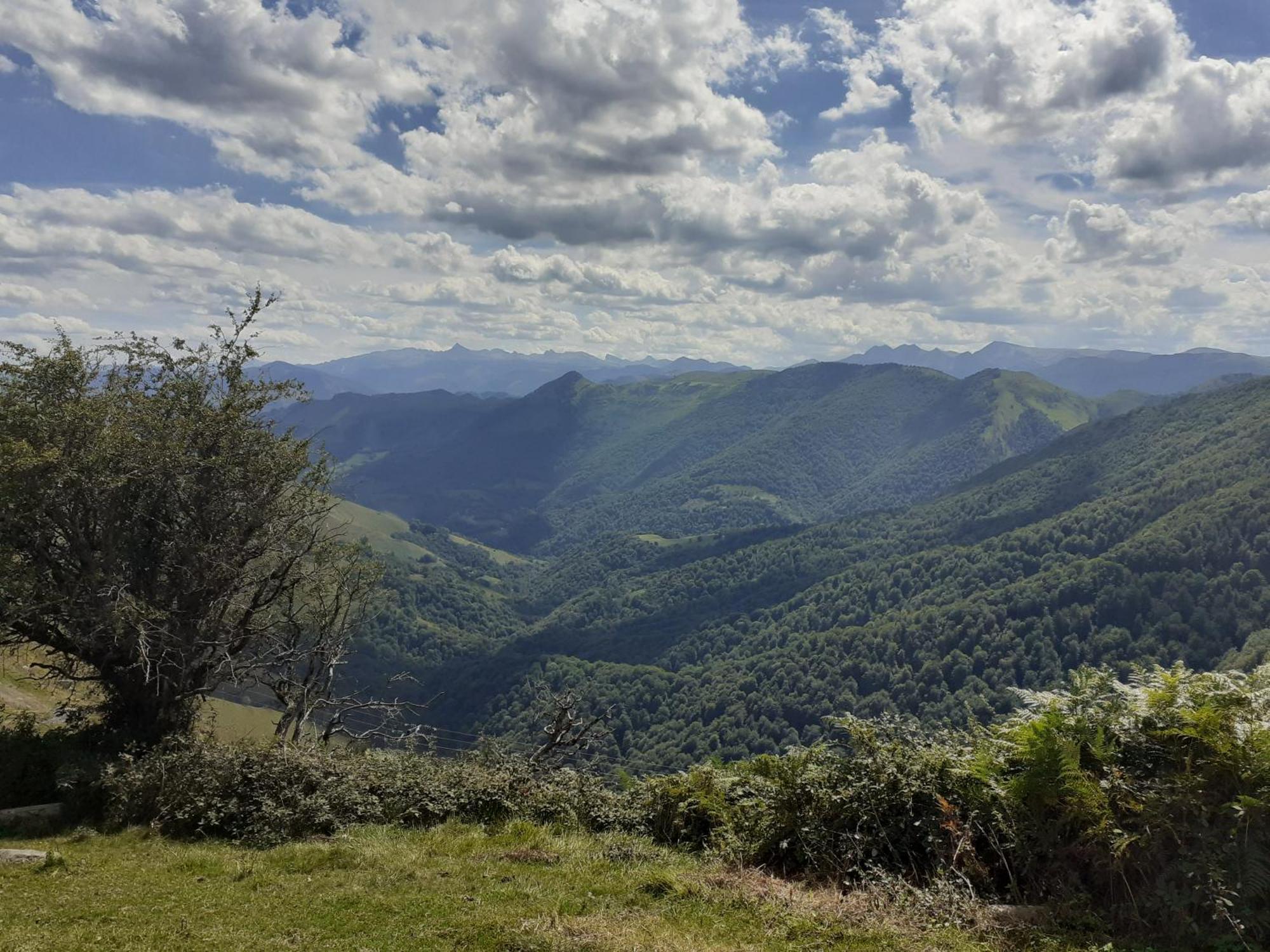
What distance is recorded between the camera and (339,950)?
8.41 m

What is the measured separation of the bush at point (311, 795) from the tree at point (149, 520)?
3.00 metres

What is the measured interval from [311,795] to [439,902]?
256 inches

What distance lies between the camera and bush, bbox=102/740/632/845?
46.5 feet

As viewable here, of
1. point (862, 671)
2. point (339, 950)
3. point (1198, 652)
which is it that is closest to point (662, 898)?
point (339, 950)

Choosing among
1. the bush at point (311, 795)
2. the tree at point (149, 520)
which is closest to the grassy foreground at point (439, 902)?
the bush at point (311, 795)

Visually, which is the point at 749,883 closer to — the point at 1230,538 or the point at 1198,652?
the point at 1198,652

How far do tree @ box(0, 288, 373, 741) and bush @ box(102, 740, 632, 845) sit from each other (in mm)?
2996

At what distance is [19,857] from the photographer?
12078 millimetres

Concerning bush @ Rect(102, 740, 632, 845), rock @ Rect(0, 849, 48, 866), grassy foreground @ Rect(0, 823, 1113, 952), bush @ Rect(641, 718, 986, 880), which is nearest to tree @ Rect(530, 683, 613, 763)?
bush @ Rect(102, 740, 632, 845)

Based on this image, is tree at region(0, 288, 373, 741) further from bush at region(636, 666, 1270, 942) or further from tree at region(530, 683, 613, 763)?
bush at region(636, 666, 1270, 942)

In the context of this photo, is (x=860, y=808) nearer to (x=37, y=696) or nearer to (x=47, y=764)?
(x=47, y=764)

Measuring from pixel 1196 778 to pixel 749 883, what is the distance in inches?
221

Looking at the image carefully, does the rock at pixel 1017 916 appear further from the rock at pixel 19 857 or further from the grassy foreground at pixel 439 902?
the rock at pixel 19 857

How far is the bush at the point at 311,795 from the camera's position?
1416 centimetres
